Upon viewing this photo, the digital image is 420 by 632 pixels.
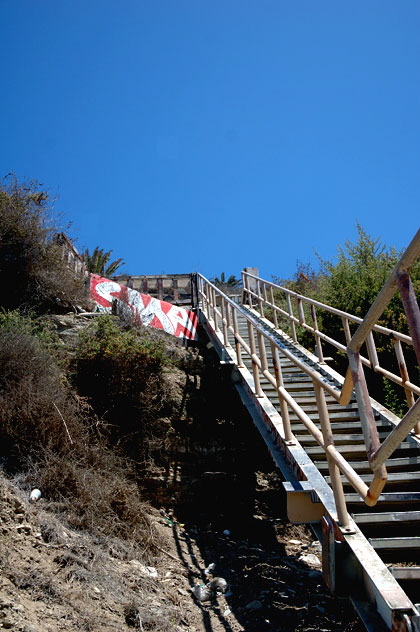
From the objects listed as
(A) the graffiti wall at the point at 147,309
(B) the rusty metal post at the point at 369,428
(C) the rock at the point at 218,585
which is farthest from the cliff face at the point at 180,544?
(B) the rusty metal post at the point at 369,428

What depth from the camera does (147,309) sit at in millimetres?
14500

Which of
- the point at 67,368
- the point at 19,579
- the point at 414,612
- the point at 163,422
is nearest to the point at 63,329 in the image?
the point at 67,368

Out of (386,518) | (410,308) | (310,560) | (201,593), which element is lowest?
(201,593)

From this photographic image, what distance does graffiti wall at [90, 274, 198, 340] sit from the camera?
14.1 meters

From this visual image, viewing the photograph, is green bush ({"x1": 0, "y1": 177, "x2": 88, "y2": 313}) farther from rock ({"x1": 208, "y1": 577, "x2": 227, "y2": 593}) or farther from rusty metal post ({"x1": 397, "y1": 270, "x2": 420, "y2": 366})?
rusty metal post ({"x1": 397, "y1": 270, "x2": 420, "y2": 366})

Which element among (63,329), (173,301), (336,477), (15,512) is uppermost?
(173,301)

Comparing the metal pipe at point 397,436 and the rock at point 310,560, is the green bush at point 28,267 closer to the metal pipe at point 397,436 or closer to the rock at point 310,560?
the rock at point 310,560

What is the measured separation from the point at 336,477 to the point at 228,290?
18413 mm

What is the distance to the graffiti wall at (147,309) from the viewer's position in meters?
14.1

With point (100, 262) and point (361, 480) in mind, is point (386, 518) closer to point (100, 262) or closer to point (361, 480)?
point (361, 480)

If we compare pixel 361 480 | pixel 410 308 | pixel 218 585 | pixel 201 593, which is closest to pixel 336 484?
pixel 361 480

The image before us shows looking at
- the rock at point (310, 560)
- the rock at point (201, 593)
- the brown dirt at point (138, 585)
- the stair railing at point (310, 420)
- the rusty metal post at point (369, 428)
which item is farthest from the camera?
the rock at point (310, 560)

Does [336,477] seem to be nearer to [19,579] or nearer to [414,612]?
[414,612]

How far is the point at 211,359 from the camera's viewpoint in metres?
13.3
